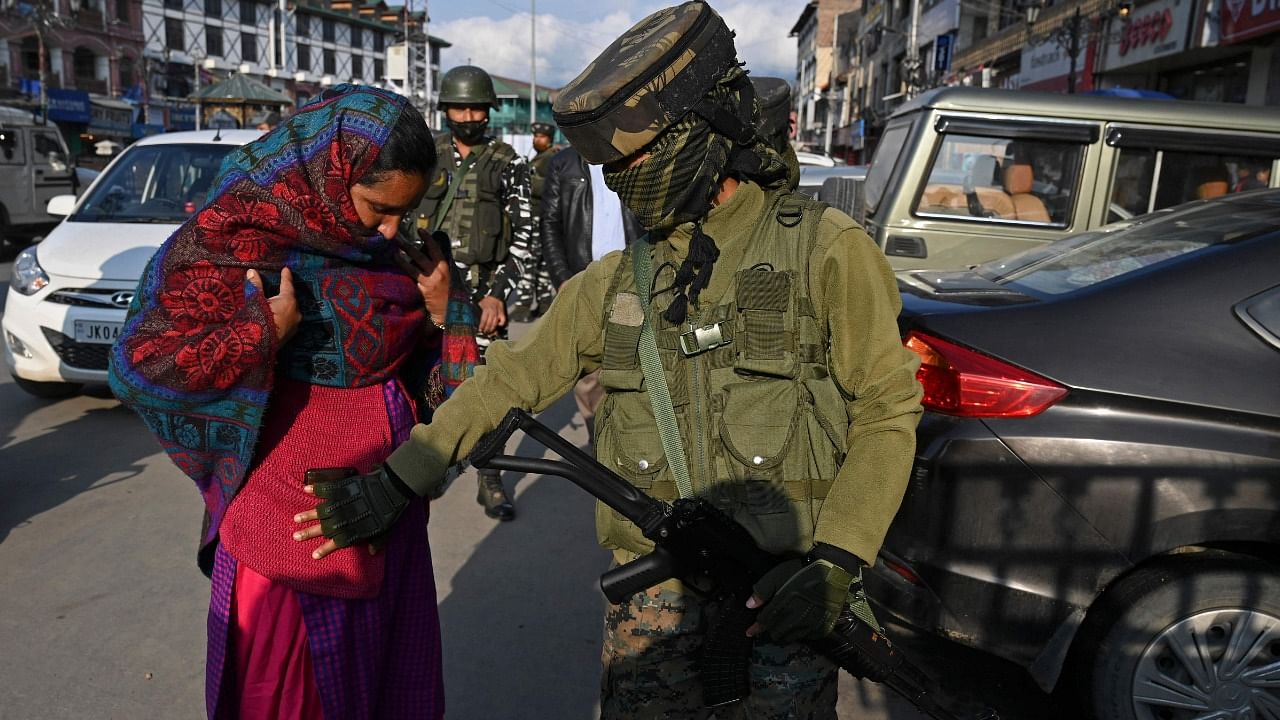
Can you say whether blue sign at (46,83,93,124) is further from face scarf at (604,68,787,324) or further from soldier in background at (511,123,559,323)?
face scarf at (604,68,787,324)

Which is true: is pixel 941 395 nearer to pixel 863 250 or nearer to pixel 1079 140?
pixel 863 250

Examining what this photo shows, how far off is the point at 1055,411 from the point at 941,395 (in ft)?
1.01

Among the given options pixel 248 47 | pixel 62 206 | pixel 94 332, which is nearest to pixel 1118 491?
pixel 94 332

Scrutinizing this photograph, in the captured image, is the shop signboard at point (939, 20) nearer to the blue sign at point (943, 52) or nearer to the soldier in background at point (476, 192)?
the blue sign at point (943, 52)

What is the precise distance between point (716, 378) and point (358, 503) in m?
0.73

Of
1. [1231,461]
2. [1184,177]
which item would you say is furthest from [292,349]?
[1184,177]

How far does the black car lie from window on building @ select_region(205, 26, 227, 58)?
63.2 m

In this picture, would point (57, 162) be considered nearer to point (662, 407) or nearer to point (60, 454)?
point (60, 454)

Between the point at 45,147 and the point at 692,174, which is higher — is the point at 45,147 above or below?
above

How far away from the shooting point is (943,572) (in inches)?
108

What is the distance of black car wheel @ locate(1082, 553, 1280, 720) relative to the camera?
104 inches

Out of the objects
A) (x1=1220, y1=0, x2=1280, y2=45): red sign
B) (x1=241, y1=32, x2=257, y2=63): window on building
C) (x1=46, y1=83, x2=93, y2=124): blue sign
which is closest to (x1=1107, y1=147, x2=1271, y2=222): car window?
(x1=1220, y1=0, x2=1280, y2=45): red sign

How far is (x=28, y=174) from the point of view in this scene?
49.0 feet

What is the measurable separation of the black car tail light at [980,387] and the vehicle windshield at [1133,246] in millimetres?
414
